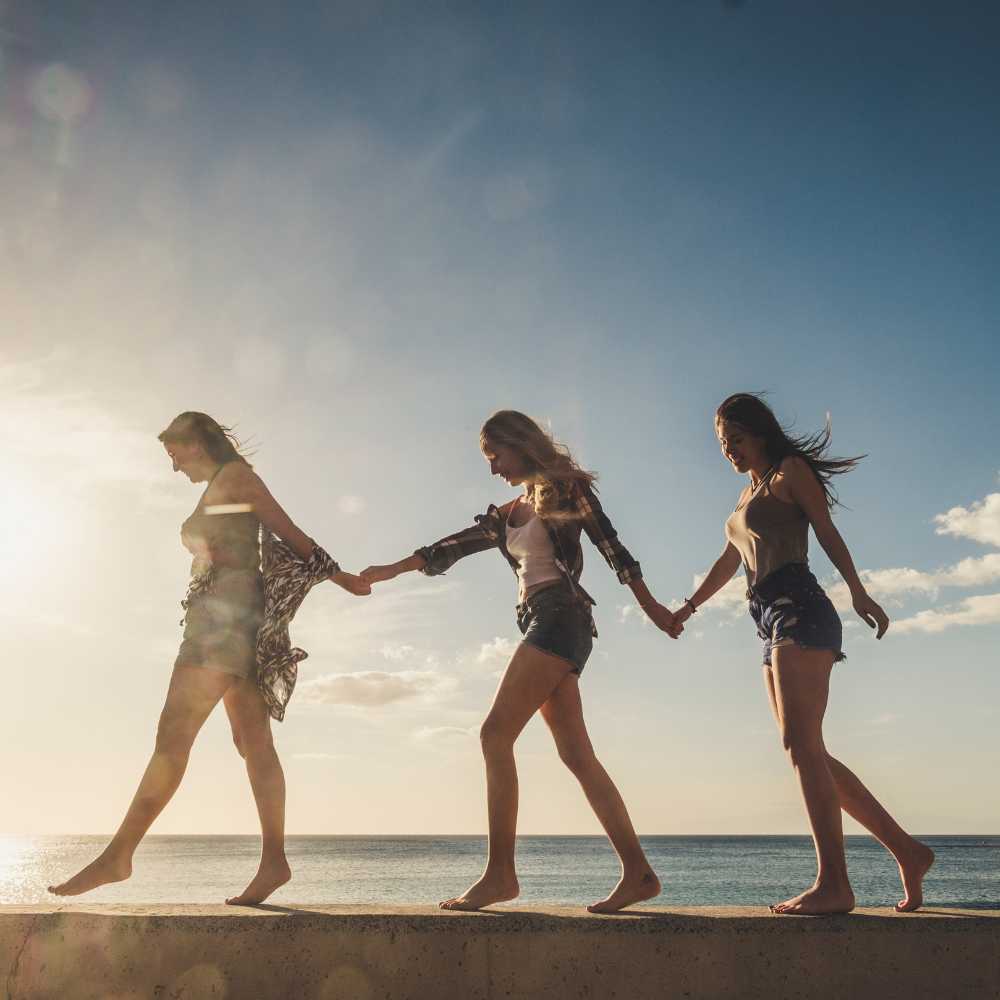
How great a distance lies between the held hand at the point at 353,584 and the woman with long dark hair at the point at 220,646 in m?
0.15

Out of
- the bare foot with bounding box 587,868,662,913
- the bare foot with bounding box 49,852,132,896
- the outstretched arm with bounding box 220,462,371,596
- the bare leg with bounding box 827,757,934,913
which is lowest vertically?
the bare foot with bounding box 587,868,662,913

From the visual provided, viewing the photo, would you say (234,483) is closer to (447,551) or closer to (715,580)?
(447,551)

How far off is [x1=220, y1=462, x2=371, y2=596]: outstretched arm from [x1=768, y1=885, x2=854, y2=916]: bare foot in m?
2.97

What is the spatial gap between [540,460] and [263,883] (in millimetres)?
2559

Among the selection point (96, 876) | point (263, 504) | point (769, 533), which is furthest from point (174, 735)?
point (769, 533)

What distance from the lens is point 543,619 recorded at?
15.1ft

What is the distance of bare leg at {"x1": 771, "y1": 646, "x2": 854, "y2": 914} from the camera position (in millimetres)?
4059

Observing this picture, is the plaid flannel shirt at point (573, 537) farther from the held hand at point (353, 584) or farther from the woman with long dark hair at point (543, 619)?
the held hand at point (353, 584)

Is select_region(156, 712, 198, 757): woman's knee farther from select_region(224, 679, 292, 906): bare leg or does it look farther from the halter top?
the halter top

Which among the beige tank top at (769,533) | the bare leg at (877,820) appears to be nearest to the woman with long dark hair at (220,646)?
the beige tank top at (769,533)

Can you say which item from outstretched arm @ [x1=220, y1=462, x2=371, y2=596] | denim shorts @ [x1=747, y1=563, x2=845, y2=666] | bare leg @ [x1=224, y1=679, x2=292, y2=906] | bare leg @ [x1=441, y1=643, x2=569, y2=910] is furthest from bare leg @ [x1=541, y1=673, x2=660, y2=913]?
outstretched arm @ [x1=220, y1=462, x2=371, y2=596]

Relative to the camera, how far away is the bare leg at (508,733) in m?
4.30

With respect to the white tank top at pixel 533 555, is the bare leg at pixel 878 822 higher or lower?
lower

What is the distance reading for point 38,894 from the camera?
63.6 m
